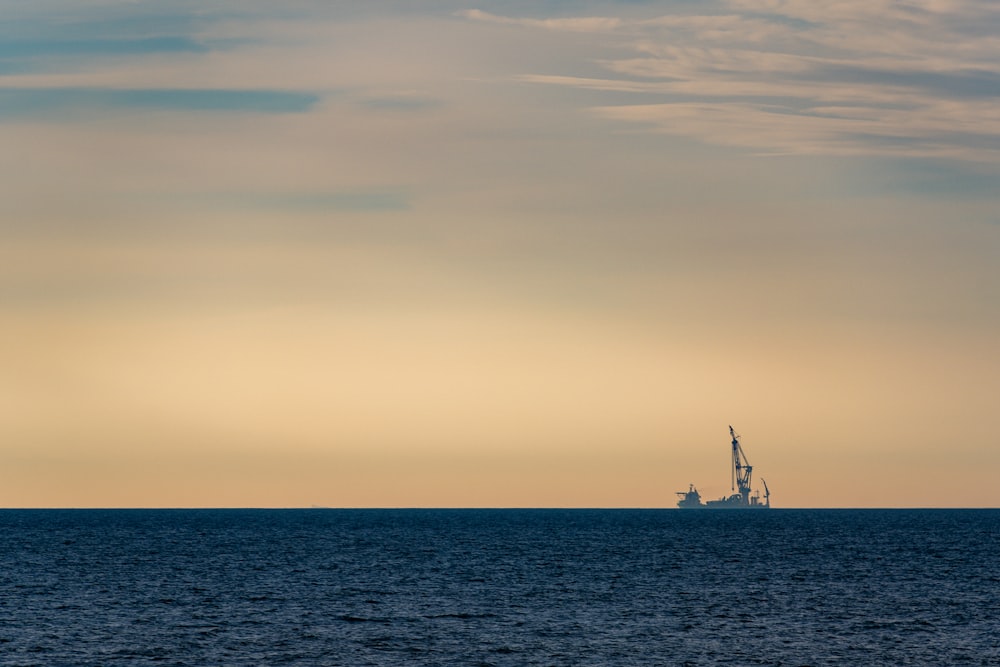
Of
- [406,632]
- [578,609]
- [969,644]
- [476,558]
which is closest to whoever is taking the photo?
[969,644]

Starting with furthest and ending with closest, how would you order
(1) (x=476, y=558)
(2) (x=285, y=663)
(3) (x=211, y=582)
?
(1) (x=476, y=558), (3) (x=211, y=582), (2) (x=285, y=663)

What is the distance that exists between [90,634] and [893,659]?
52841 millimetres

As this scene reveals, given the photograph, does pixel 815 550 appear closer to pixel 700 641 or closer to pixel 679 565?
pixel 679 565

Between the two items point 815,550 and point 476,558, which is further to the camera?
point 815,550

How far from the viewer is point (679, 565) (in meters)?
157

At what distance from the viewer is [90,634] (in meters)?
86.8

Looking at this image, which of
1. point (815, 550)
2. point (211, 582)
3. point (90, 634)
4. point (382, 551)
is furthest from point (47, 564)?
point (815, 550)

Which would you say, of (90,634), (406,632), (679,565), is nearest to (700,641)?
(406,632)

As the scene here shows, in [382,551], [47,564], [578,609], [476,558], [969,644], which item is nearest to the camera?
[969,644]

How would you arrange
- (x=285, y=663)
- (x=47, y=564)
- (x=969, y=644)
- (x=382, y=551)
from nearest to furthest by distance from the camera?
(x=285, y=663)
(x=969, y=644)
(x=47, y=564)
(x=382, y=551)

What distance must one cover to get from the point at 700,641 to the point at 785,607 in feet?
77.6

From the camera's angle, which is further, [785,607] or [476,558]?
[476,558]

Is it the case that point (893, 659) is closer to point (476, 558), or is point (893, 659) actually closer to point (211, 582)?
point (211, 582)

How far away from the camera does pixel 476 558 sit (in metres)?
171
